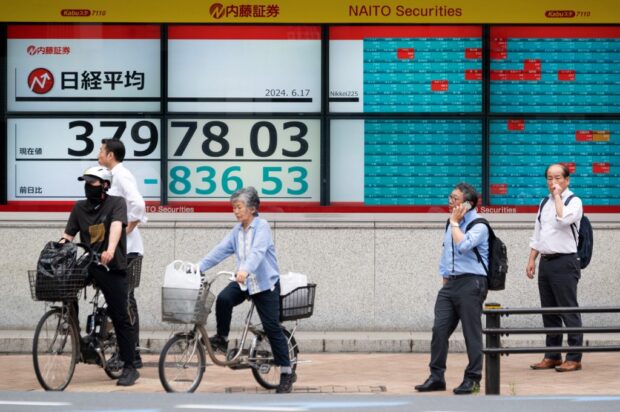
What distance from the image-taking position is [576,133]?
630 inches

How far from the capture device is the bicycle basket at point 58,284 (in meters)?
11.5

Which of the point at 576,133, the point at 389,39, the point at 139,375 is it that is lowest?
the point at 139,375

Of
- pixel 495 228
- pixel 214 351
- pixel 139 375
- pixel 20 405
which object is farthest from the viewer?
pixel 495 228

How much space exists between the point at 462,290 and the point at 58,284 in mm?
3326

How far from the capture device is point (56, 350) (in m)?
11.6

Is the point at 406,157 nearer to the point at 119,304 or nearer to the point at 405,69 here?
the point at 405,69

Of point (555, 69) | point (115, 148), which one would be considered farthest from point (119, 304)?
point (555, 69)

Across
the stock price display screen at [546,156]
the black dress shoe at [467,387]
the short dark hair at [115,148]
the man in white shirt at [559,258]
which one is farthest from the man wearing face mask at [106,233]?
the stock price display screen at [546,156]

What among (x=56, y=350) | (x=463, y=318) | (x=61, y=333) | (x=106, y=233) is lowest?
(x=56, y=350)

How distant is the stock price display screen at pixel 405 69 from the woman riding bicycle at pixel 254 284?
464 cm

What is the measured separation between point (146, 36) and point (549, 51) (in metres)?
4.55

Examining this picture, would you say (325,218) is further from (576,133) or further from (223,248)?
(223,248)

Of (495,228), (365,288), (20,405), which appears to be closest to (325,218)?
(365,288)

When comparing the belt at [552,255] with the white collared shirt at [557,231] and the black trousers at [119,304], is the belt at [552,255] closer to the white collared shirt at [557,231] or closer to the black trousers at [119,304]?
the white collared shirt at [557,231]
